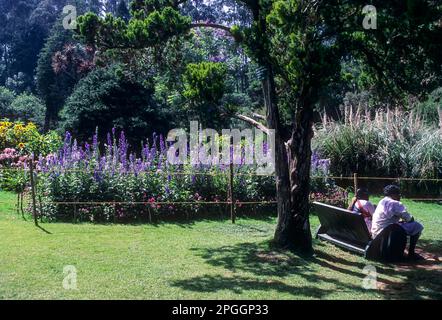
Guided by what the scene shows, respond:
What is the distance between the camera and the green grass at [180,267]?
22.1 ft

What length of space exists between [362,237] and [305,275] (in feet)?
5.65

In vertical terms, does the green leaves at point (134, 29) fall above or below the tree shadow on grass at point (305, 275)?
above

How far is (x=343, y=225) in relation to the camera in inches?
368

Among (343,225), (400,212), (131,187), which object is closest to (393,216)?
(400,212)

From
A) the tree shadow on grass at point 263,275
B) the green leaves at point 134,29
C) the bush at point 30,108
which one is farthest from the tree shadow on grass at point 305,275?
the bush at point 30,108

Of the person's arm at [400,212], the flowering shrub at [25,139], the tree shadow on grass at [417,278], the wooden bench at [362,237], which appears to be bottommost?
the tree shadow on grass at [417,278]

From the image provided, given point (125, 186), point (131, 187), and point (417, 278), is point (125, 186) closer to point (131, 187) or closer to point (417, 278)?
point (131, 187)

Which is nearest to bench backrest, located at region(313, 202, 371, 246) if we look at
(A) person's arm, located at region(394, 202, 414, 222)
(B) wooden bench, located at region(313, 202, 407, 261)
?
(B) wooden bench, located at region(313, 202, 407, 261)

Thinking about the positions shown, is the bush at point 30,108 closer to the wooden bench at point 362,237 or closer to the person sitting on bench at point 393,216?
the wooden bench at point 362,237

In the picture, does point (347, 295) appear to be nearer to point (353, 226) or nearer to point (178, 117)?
point (353, 226)

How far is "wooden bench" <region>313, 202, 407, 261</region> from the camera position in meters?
8.63

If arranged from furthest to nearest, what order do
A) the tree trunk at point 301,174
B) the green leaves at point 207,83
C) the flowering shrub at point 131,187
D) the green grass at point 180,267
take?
the flowering shrub at point 131,187 → the green leaves at point 207,83 → the tree trunk at point 301,174 → the green grass at point 180,267

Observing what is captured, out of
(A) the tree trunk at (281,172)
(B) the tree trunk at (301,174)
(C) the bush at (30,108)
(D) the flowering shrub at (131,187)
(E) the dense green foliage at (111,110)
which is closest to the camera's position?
(B) the tree trunk at (301,174)

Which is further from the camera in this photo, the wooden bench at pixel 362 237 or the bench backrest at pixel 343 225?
the bench backrest at pixel 343 225
